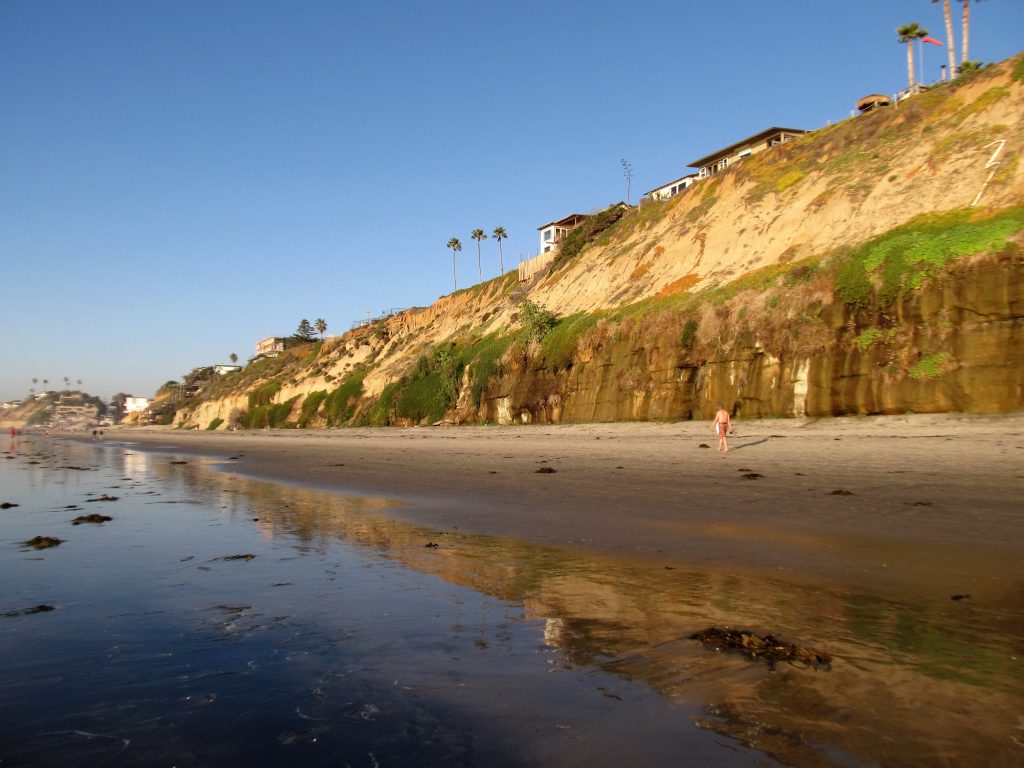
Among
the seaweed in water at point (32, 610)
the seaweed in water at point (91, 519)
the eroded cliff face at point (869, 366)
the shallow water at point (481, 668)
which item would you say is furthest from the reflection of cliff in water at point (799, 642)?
the eroded cliff face at point (869, 366)

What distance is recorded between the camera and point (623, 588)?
5785mm

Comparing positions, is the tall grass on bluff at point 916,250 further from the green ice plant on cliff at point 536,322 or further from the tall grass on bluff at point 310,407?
the tall grass on bluff at point 310,407

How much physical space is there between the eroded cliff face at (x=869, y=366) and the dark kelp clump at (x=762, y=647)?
57.5 ft

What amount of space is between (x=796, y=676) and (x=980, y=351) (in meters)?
18.8

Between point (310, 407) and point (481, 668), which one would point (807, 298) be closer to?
point (481, 668)

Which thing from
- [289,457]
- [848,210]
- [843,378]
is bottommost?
[289,457]

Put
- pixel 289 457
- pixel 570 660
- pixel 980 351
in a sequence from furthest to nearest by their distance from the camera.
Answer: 1. pixel 289 457
2. pixel 980 351
3. pixel 570 660

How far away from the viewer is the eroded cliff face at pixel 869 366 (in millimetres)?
17891

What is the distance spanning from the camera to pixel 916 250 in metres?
21.1

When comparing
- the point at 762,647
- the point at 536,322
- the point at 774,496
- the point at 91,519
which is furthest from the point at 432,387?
the point at 762,647

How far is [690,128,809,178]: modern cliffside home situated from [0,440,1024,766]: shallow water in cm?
5423

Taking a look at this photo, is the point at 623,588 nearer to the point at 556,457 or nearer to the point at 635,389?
the point at 556,457

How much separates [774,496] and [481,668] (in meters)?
8.22

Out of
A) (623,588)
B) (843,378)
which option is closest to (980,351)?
(843,378)
